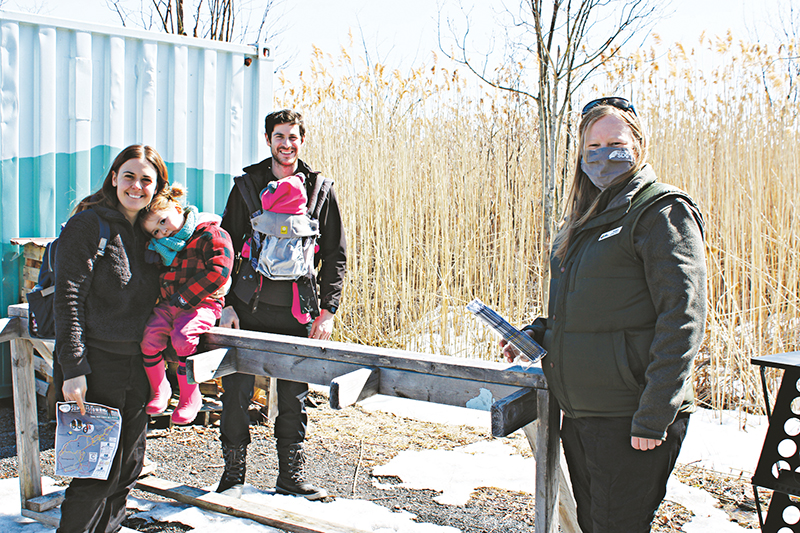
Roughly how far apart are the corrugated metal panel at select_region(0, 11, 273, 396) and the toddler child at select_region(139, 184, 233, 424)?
77.3 inches

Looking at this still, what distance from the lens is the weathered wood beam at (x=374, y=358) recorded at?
Result: 5.78 ft

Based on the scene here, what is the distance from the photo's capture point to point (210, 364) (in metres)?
2.10

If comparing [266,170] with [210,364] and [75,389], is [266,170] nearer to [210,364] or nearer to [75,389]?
[210,364]

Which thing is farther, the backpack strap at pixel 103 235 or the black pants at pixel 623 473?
the backpack strap at pixel 103 235

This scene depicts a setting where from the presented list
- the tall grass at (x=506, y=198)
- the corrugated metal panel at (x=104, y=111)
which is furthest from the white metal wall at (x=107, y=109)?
the tall grass at (x=506, y=198)

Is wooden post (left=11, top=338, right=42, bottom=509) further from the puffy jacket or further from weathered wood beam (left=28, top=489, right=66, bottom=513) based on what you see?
the puffy jacket

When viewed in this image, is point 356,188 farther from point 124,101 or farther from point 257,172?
point 257,172

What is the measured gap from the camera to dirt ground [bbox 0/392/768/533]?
8.87ft

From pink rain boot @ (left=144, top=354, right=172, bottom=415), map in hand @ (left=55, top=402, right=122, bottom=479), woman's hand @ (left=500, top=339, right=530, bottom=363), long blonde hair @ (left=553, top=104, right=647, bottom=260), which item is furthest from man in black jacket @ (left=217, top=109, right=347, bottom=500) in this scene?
long blonde hair @ (left=553, top=104, right=647, bottom=260)

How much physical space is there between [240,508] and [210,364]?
81 cm

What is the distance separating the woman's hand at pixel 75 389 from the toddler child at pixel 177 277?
0.22 m

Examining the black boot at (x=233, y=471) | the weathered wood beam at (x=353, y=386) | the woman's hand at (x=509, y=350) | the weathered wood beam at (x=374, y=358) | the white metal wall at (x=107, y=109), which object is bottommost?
the black boot at (x=233, y=471)

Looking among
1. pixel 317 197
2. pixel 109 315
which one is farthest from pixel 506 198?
pixel 109 315

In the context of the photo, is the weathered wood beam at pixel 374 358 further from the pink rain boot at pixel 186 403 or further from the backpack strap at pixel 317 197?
the backpack strap at pixel 317 197
